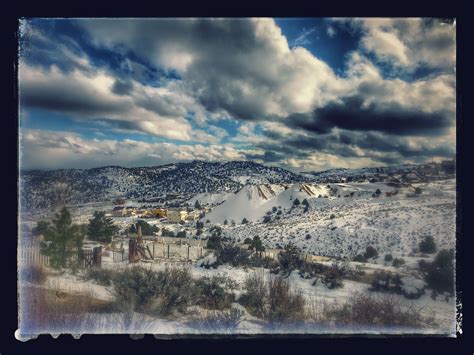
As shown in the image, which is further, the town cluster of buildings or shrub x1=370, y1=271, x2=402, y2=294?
the town cluster of buildings

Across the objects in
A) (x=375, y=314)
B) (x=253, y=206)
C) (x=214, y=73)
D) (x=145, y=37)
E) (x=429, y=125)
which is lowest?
(x=375, y=314)

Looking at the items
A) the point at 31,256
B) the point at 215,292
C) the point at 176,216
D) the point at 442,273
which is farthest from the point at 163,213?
the point at 442,273

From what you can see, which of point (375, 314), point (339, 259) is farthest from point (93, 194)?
point (375, 314)

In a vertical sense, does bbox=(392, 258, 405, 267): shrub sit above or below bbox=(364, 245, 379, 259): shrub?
below

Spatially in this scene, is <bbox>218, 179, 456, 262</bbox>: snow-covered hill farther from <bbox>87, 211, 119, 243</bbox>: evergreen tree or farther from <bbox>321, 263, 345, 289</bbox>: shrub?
<bbox>87, 211, 119, 243</bbox>: evergreen tree

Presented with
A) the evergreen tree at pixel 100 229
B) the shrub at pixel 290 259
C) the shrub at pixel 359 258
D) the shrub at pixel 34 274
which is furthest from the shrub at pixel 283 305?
the shrub at pixel 34 274

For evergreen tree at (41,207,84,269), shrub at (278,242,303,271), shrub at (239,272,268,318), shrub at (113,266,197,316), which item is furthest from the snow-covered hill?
evergreen tree at (41,207,84,269)

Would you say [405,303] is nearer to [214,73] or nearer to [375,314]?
[375,314]
